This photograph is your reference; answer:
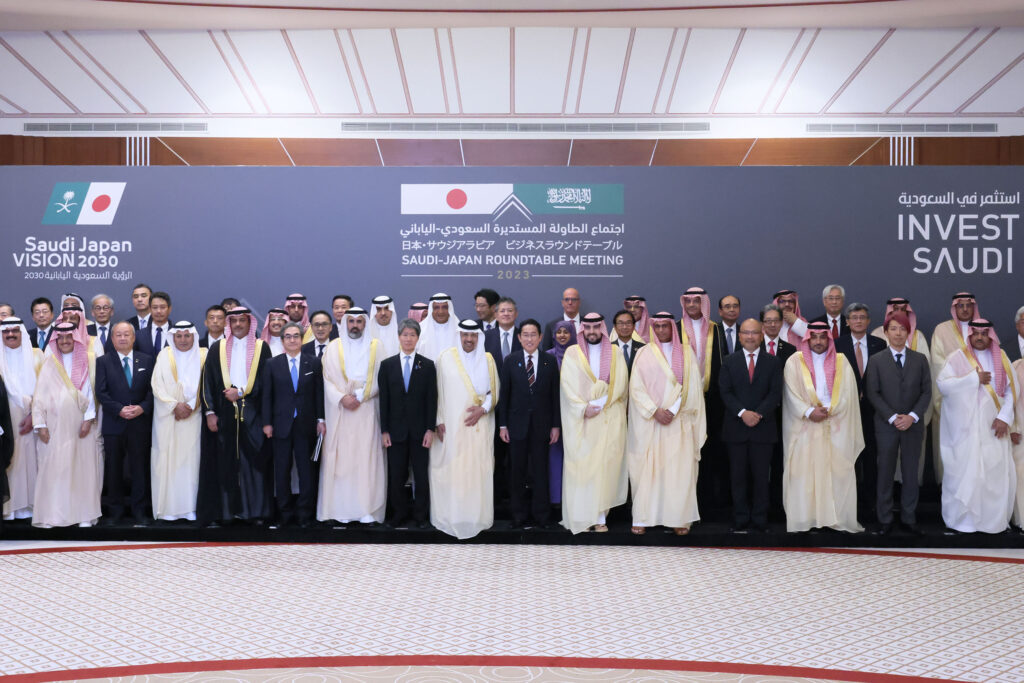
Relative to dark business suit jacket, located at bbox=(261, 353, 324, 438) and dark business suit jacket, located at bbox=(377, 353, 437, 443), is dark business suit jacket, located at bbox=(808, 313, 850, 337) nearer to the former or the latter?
dark business suit jacket, located at bbox=(377, 353, 437, 443)

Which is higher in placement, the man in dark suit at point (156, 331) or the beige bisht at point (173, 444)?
the man in dark suit at point (156, 331)

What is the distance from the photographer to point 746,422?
6.01 m

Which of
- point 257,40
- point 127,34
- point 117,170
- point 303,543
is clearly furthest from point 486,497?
point 127,34

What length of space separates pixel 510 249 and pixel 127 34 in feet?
14.3

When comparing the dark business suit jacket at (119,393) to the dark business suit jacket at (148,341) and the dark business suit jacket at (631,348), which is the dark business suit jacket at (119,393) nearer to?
the dark business suit jacket at (148,341)

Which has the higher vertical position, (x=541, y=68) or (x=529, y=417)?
(x=541, y=68)

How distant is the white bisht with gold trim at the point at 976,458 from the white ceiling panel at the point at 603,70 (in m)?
4.31

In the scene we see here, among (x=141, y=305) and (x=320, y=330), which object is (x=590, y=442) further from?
(x=141, y=305)


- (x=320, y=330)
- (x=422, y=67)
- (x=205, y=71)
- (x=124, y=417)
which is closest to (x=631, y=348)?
(x=320, y=330)

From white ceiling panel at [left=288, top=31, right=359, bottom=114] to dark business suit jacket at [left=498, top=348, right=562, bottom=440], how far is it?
416cm

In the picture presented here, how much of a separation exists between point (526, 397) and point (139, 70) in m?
5.53

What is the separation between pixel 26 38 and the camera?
9047 millimetres

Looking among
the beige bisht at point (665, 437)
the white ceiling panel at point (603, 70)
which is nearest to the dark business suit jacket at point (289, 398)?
the beige bisht at point (665, 437)

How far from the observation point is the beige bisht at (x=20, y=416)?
6.26 m
